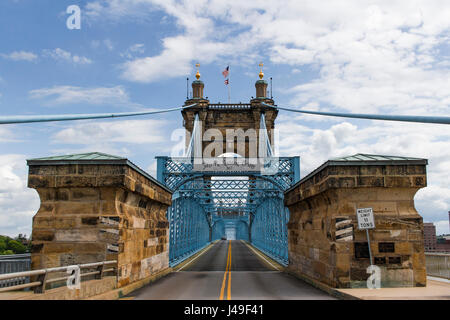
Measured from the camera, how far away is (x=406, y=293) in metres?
9.52

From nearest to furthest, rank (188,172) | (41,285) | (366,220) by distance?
(41,285) < (366,220) < (188,172)

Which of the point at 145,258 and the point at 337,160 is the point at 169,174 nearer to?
the point at 145,258

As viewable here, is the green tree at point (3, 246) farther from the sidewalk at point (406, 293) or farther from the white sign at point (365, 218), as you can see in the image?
the white sign at point (365, 218)

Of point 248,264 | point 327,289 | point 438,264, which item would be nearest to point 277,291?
point 327,289

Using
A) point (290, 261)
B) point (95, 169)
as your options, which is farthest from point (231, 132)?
point (95, 169)

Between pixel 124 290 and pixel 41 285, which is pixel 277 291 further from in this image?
pixel 41 285

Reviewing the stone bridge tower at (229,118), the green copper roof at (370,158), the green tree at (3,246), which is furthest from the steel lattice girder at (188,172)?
the green tree at (3,246)

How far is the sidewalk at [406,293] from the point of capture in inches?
350

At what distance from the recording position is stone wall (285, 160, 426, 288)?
10844mm

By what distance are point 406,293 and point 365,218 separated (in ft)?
6.34

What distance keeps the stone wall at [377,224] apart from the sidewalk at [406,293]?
45 centimetres
